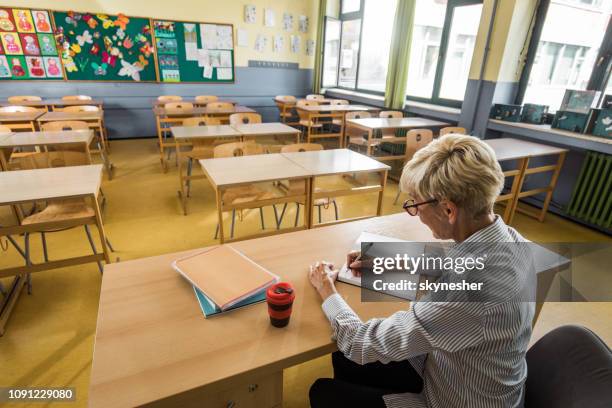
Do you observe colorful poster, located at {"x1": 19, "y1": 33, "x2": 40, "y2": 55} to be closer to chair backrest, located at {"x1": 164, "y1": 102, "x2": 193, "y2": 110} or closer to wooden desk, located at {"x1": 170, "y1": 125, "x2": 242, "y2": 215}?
chair backrest, located at {"x1": 164, "y1": 102, "x2": 193, "y2": 110}

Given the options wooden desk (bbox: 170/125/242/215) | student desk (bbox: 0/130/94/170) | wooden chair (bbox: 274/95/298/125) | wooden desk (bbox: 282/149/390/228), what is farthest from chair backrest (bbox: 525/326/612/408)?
wooden chair (bbox: 274/95/298/125)

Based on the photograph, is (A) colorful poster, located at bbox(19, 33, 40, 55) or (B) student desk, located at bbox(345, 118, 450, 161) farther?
(A) colorful poster, located at bbox(19, 33, 40, 55)

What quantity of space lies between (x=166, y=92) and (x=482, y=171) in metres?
6.77

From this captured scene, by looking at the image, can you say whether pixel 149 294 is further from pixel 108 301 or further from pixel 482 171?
pixel 482 171

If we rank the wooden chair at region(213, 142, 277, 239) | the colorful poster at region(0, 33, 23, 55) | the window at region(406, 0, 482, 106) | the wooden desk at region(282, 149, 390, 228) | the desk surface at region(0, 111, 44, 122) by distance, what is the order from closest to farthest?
the wooden desk at region(282, 149, 390, 228), the wooden chair at region(213, 142, 277, 239), the desk surface at region(0, 111, 44, 122), the window at region(406, 0, 482, 106), the colorful poster at region(0, 33, 23, 55)

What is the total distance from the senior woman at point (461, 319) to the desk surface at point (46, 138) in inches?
133

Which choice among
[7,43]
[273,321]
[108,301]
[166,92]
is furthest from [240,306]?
[7,43]

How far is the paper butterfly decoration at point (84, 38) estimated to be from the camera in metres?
5.66

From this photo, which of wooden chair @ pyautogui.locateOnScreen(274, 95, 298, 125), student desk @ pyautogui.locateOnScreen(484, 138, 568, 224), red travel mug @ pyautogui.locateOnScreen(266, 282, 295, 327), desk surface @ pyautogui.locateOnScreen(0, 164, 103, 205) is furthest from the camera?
wooden chair @ pyautogui.locateOnScreen(274, 95, 298, 125)

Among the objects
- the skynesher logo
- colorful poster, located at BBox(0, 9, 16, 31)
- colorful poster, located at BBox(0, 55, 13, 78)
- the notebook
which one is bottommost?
the skynesher logo

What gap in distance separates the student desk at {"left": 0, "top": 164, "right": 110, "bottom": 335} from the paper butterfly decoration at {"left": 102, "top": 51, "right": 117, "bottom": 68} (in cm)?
450

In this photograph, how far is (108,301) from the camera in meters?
1.04

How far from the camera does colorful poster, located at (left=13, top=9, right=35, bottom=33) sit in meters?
5.30

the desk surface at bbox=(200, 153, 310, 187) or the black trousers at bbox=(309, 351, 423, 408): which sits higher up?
the desk surface at bbox=(200, 153, 310, 187)
